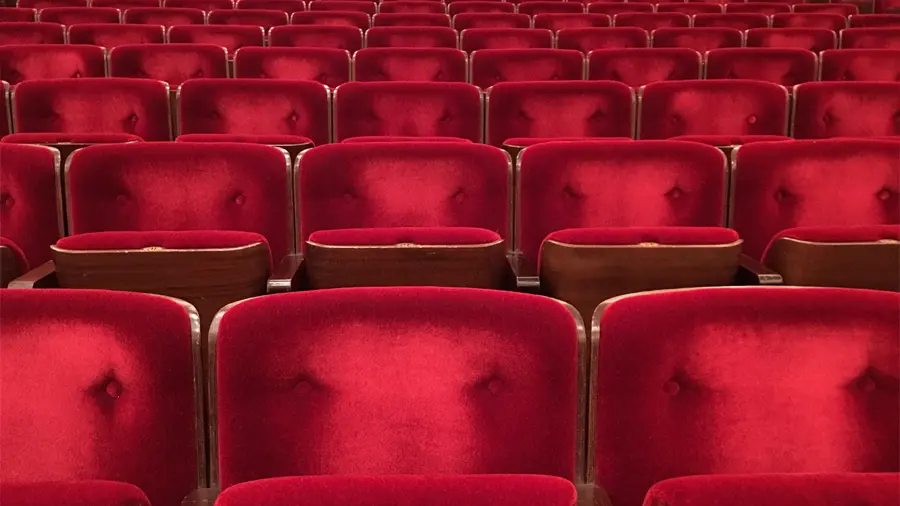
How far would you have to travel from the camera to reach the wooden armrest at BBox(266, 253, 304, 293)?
36cm

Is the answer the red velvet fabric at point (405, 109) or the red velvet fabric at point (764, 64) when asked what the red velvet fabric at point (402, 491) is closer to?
the red velvet fabric at point (405, 109)

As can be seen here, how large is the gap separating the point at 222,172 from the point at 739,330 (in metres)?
0.30

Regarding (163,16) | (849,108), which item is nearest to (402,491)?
(849,108)

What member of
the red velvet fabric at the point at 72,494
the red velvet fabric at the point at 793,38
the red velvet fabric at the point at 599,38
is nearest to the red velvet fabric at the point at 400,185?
the red velvet fabric at the point at 72,494

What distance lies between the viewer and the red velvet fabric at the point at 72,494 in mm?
181

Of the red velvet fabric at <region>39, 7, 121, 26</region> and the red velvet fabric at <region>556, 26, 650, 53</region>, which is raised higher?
the red velvet fabric at <region>39, 7, 121, 26</region>

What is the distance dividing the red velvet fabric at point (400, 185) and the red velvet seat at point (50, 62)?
0.44 meters

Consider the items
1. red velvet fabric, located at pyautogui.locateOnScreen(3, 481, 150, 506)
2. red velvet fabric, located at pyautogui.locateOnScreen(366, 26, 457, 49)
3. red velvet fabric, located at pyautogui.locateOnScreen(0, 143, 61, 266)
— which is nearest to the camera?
red velvet fabric, located at pyautogui.locateOnScreen(3, 481, 150, 506)

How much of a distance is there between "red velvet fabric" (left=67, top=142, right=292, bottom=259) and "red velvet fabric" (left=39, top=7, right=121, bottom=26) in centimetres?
63

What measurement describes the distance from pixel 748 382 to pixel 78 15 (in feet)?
3.18

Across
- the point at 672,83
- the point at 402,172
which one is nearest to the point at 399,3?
the point at 672,83

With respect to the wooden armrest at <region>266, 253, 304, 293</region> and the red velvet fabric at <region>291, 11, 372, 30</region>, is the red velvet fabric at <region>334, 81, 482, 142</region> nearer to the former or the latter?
the wooden armrest at <region>266, 253, 304, 293</region>

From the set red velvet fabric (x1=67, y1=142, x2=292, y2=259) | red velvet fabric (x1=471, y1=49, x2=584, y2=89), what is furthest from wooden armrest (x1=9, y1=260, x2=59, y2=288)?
red velvet fabric (x1=471, y1=49, x2=584, y2=89)

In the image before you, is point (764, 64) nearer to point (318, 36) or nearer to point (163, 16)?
point (318, 36)
